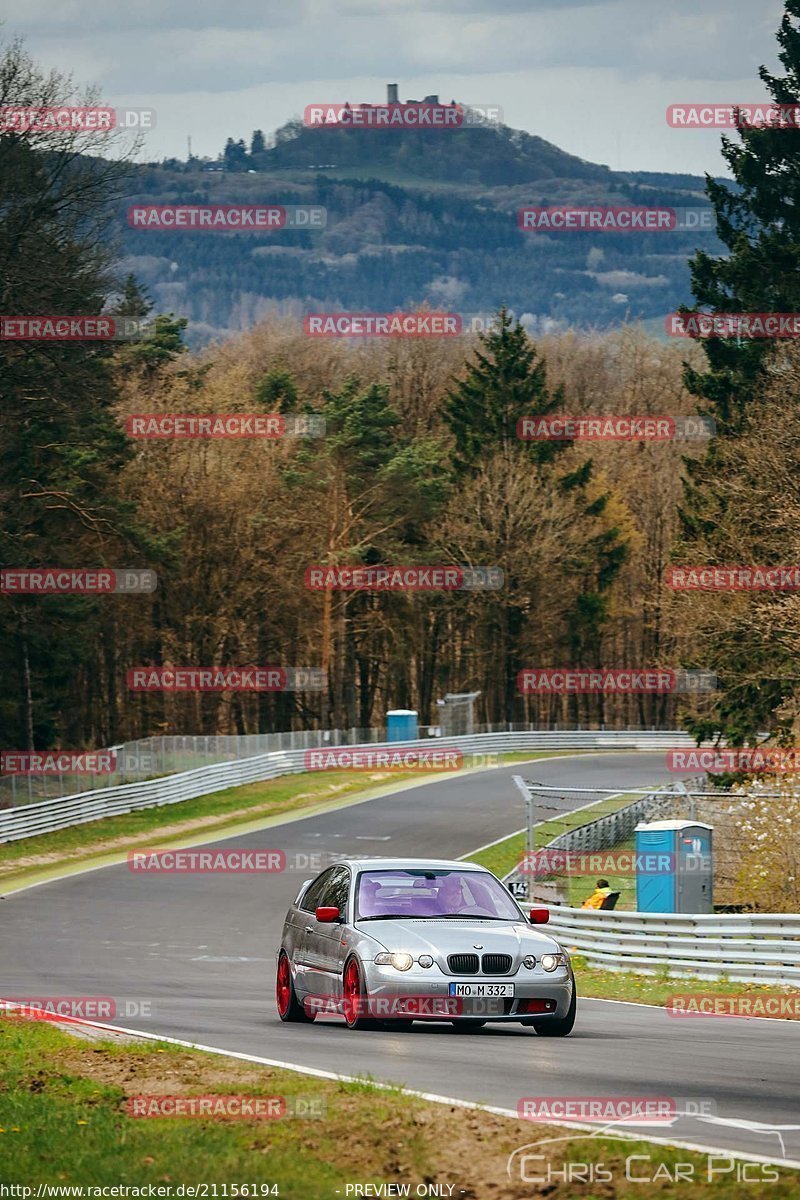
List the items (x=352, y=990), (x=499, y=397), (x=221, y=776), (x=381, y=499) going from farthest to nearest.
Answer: (x=499, y=397) → (x=381, y=499) → (x=221, y=776) → (x=352, y=990)

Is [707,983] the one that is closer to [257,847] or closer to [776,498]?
[776,498]

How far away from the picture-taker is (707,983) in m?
21.1

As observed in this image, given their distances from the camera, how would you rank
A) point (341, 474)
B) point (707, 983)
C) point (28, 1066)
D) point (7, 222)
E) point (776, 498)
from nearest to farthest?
point (28, 1066) < point (707, 983) < point (776, 498) < point (7, 222) < point (341, 474)

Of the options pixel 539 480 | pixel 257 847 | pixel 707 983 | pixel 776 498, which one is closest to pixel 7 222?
pixel 257 847

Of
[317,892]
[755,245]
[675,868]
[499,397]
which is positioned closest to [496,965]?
[317,892]

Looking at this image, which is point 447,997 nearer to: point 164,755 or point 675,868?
point 675,868

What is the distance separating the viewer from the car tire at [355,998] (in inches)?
551

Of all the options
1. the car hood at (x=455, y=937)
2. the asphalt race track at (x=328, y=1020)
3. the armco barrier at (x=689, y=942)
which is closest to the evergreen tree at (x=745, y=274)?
the asphalt race track at (x=328, y=1020)

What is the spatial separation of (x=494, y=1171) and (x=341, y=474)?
69.7m

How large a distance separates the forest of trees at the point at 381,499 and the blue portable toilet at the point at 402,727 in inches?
218

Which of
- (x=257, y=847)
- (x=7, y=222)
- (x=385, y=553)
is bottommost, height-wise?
(x=257, y=847)

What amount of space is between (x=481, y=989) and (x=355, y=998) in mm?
1076

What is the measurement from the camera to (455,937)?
13984 mm

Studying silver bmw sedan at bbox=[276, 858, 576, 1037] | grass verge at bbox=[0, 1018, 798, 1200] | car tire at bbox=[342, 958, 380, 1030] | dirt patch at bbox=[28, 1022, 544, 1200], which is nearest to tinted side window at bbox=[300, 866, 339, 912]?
silver bmw sedan at bbox=[276, 858, 576, 1037]
